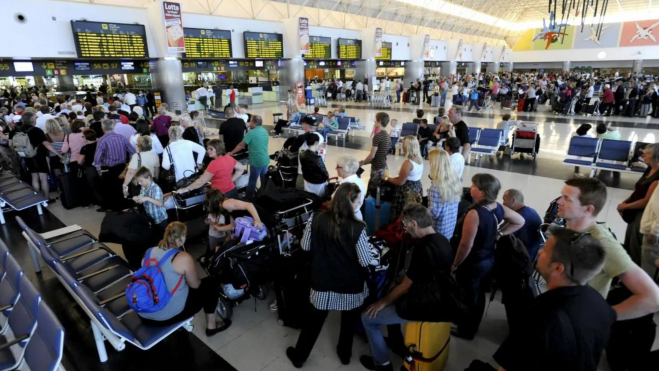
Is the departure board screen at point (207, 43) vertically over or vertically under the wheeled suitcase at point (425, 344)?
over

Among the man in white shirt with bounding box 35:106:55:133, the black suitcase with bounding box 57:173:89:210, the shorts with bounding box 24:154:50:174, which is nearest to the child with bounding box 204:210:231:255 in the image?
the black suitcase with bounding box 57:173:89:210

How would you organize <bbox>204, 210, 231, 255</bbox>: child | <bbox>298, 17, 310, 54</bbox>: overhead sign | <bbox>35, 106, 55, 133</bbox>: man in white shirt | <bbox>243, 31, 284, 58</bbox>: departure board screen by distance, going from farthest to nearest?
<bbox>298, 17, 310, 54</bbox>: overhead sign → <bbox>243, 31, 284, 58</bbox>: departure board screen → <bbox>35, 106, 55, 133</bbox>: man in white shirt → <bbox>204, 210, 231, 255</bbox>: child

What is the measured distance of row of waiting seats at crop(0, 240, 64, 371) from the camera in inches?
83.7

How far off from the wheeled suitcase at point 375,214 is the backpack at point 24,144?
6257 mm

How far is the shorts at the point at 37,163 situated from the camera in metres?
6.62

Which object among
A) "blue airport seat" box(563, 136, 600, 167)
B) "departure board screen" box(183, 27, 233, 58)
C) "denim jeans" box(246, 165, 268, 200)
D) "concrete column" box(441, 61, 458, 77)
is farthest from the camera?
"concrete column" box(441, 61, 458, 77)

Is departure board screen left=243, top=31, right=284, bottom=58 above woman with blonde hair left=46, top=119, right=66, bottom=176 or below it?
above

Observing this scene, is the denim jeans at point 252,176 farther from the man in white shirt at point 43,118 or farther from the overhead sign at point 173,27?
the overhead sign at point 173,27

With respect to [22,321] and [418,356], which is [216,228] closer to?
[22,321]

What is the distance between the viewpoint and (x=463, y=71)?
149 ft

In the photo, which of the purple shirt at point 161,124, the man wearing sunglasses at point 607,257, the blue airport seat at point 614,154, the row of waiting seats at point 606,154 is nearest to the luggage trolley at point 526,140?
the row of waiting seats at point 606,154

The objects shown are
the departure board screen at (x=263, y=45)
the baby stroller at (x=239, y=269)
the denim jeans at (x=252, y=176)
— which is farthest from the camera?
the departure board screen at (x=263, y=45)

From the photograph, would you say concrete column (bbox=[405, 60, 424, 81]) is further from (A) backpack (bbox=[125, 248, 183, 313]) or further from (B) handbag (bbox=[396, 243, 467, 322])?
(A) backpack (bbox=[125, 248, 183, 313])

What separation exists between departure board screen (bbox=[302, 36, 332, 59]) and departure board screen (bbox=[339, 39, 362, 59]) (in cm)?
98
